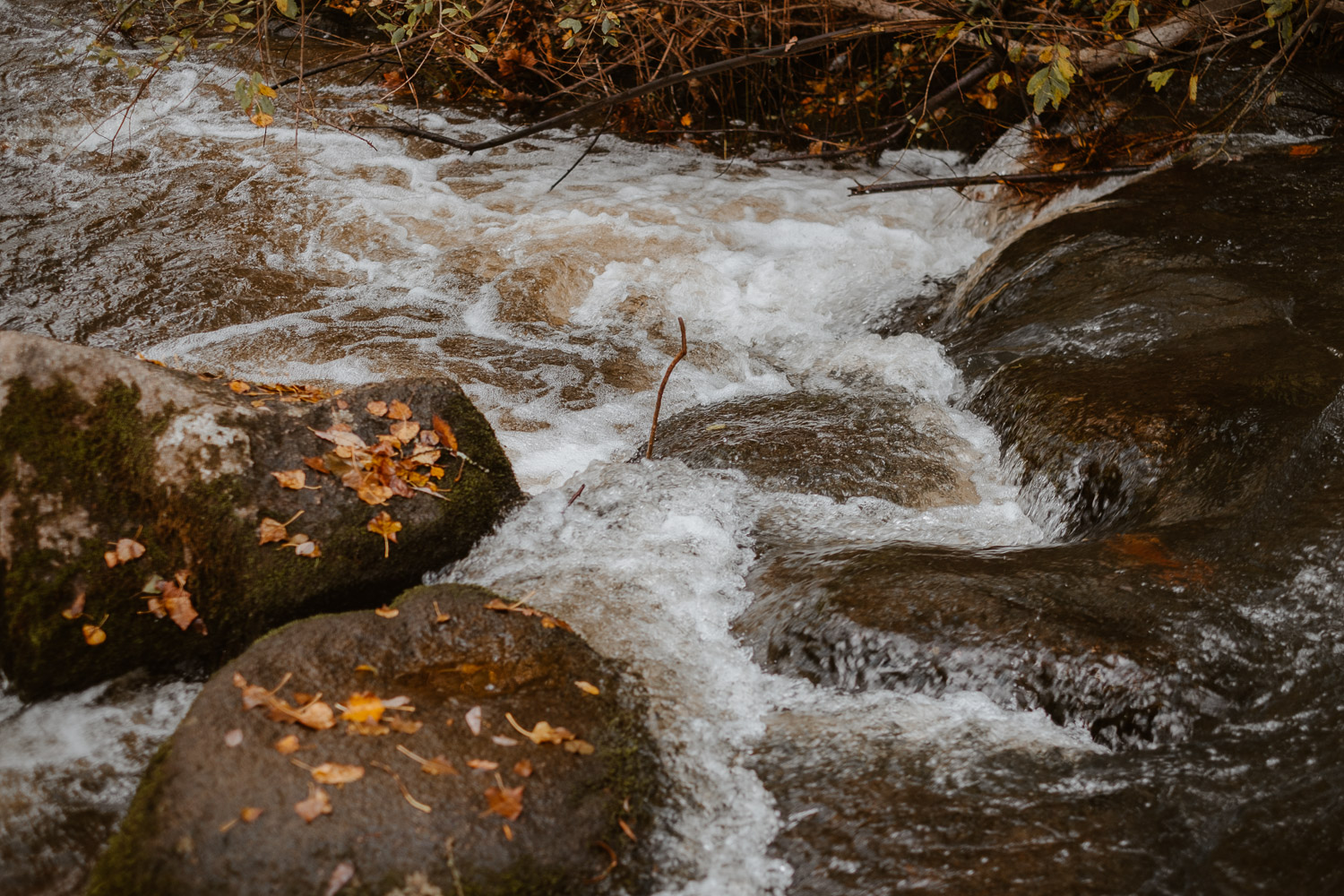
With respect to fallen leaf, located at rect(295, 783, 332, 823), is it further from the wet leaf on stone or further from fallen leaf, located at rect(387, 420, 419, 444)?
fallen leaf, located at rect(387, 420, 419, 444)

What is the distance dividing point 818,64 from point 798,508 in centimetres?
708

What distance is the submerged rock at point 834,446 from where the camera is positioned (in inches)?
179

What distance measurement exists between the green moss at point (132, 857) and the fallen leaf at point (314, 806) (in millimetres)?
343

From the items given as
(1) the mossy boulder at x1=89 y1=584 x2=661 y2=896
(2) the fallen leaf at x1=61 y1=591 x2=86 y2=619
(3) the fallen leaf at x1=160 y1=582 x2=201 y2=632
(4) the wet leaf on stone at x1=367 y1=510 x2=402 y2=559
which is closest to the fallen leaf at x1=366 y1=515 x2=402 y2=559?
(4) the wet leaf on stone at x1=367 y1=510 x2=402 y2=559

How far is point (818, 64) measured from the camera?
32.1 feet

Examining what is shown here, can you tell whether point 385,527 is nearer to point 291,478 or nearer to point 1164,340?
point 291,478

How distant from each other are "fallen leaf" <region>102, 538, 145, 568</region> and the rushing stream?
0.45m

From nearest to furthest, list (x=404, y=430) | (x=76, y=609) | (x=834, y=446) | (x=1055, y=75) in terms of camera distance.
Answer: (x=76, y=609)
(x=404, y=430)
(x=1055, y=75)
(x=834, y=446)

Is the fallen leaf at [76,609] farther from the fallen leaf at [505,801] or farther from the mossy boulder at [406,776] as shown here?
the fallen leaf at [505,801]

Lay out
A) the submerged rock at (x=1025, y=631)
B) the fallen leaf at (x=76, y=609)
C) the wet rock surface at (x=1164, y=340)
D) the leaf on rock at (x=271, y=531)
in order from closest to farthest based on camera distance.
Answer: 1. the submerged rock at (x=1025, y=631)
2. the fallen leaf at (x=76, y=609)
3. the leaf on rock at (x=271, y=531)
4. the wet rock surface at (x=1164, y=340)

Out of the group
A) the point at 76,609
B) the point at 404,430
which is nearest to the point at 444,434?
the point at 404,430

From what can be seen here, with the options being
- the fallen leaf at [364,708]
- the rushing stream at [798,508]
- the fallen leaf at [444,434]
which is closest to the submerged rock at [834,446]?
the rushing stream at [798,508]

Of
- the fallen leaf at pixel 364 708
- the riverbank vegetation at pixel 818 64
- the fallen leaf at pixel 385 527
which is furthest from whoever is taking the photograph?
the riverbank vegetation at pixel 818 64

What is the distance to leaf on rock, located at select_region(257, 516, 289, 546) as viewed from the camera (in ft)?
10.7
